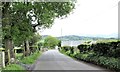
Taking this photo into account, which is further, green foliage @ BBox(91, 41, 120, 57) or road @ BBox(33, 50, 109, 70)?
road @ BBox(33, 50, 109, 70)

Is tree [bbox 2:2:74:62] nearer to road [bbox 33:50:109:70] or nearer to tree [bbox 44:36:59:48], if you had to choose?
road [bbox 33:50:109:70]

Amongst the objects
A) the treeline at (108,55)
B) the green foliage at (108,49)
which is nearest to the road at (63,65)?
the treeline at (108,55)

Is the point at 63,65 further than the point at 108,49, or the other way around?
the point at 63,65

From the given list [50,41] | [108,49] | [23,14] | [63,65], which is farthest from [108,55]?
[50,41]

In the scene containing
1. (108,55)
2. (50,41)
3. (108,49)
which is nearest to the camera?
(108,55)

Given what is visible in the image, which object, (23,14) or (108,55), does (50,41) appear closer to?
(23,14)

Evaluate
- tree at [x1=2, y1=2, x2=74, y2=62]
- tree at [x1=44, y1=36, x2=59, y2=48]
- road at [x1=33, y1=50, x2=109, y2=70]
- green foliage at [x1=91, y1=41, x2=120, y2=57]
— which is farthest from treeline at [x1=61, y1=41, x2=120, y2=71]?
tree at [x1=44, y1=36, x2=59, y2=48]

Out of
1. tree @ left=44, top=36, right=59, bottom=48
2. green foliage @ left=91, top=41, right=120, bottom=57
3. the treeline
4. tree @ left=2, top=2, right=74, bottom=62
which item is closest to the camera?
the treeline

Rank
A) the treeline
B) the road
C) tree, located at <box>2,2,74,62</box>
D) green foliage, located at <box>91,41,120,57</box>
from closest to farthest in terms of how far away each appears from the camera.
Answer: the treeline < green foliage, located at <box>91,41,120,57</box> < the road < tree, located at <box>2,2,74,62</box>

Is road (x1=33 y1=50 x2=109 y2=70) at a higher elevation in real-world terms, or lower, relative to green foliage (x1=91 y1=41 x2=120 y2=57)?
lower

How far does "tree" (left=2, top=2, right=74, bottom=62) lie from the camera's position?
28.8m

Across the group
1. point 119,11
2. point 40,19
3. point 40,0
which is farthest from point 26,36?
point 119,11

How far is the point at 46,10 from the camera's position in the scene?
29750mm

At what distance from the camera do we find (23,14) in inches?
1210
